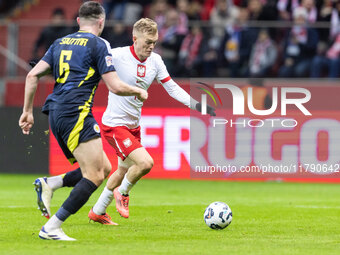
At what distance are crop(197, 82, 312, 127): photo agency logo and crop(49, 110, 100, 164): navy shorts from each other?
26.4 feet

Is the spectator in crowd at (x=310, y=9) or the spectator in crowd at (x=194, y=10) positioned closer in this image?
the spectator in crowd at (x=310, y=9)

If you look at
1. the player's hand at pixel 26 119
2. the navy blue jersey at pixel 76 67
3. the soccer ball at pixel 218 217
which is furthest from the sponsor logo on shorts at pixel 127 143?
the player's hand at pixel 26 119

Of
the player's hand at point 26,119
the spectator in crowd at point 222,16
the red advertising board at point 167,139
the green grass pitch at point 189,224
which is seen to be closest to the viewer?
the green grass pitch at point 189,224

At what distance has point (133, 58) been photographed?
8.93m

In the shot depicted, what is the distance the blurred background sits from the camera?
1562 centimetres

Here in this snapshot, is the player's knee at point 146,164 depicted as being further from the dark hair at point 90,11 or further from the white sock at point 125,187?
the dark hair at point 90,11

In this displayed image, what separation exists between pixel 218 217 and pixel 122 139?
146cm

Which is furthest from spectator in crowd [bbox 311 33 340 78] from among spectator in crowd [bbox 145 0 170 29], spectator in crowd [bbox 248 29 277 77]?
spectator in crowd [bbox 145 0 170 29]

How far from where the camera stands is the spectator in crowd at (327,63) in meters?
16.0

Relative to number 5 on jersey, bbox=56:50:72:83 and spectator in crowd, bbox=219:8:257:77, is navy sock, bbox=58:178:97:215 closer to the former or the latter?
number 5 on jersey, bbox=56:50:72:83

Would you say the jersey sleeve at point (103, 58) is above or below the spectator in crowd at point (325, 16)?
above

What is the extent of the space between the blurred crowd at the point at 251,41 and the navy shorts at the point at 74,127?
8986 millimetres

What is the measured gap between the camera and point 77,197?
7.01m

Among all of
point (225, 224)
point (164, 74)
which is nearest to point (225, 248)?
point (225, 224)
